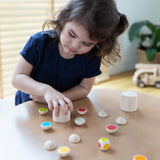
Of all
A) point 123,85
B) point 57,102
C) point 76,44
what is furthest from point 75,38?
point 123,85

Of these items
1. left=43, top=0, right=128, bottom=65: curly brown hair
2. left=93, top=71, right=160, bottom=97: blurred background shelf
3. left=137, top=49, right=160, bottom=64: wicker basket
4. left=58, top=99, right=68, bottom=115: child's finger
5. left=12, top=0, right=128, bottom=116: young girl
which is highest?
left=43, top=0, right=128, bottom=65: curly brown hair

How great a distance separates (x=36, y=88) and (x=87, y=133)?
31cm

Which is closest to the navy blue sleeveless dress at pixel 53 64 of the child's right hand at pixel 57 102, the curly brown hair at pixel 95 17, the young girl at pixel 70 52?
the young girl at pixel 70 52

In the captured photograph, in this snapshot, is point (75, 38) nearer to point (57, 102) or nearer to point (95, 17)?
point (95, 17)

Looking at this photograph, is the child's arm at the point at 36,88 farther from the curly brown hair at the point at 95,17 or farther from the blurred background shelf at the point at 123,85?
the blurred background shelf at the point at 123,85

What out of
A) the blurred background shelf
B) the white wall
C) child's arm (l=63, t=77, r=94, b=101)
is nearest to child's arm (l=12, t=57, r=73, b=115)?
child's arm (l=63, t=77, r=94, b=101)

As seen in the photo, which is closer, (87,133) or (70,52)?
(87,133)

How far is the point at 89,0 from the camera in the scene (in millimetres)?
859

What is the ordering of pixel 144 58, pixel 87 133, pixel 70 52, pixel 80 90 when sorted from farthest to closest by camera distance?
pixel 144 58 < pixel 80 90 < pixel 70 52 < pixel 87 133

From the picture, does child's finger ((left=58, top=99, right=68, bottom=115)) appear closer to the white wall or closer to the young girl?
the young girl

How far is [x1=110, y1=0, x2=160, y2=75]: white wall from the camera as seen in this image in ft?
10.5

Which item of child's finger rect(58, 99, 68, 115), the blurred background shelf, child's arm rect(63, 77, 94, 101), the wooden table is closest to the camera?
the wooden table

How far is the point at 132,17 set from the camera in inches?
128

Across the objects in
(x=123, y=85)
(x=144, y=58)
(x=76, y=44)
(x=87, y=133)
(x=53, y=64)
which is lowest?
(x=123, y=85)
